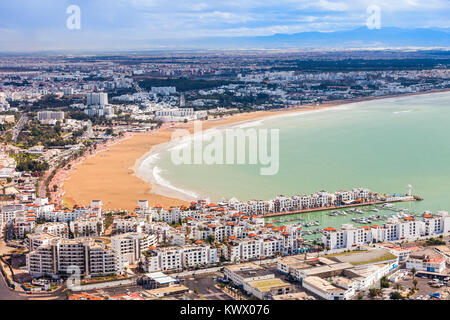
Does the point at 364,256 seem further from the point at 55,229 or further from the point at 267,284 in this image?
the point at 55,229

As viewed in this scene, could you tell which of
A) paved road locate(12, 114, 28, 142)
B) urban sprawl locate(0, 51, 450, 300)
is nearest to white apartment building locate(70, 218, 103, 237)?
urban sprawl locate(0, 51, 450, 300)

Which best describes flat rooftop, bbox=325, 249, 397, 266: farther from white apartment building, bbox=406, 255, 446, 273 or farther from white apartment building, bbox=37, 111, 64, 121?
white apartment building, bbox=37, 111, 64, 121

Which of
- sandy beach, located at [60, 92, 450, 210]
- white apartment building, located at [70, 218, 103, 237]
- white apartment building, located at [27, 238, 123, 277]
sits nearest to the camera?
white apartment building, located at [27, 238, 123, 277]

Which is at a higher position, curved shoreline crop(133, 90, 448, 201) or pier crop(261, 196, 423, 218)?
curved shoreline crop(133, 90, 448, 201)

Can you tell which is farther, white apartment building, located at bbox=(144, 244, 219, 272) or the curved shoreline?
the curved shoreline

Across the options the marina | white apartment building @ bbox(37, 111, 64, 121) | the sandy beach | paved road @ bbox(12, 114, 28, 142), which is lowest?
the marina

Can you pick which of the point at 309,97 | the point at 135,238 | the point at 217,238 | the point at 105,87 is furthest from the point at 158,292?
the point at 105,87

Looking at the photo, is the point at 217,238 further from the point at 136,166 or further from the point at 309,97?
the point at 309,97

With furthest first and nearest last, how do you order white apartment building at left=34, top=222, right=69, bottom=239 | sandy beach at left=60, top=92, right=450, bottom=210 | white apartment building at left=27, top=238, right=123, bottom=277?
sandy beach at left=60, top=92, right=450, bottom=210 → white apartment building at left=34, top=222, right=69, bottom=239 → white apartment building at left=27, top=238, right=123, bottom=277
